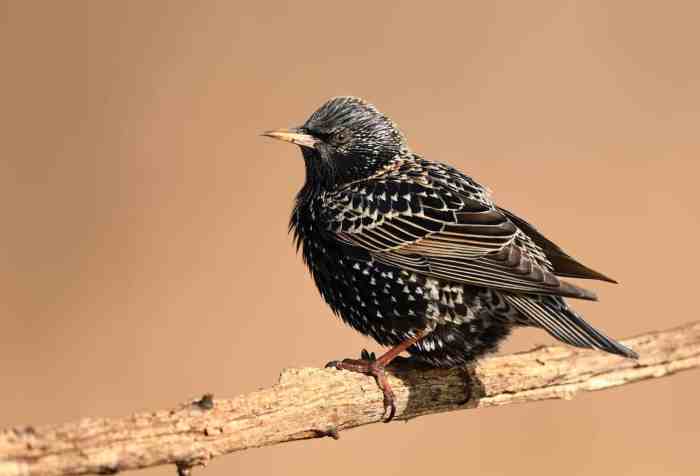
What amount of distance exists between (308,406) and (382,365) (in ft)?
2.51

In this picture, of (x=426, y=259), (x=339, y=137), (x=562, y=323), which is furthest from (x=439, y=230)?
(x=339, y=137)

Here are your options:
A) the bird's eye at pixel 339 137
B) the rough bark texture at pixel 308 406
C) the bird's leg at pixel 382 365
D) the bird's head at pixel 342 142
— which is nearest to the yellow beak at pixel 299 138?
the bird's head at pixel 342 142

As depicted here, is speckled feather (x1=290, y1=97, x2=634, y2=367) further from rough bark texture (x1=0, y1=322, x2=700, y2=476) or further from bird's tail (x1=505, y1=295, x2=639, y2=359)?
rough bark texture (x1=0, y1=322, x2=700, y2=476)

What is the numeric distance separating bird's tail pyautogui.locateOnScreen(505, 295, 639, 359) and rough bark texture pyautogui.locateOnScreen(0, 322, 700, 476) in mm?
513

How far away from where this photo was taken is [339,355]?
30.0 ft

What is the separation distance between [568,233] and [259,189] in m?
3.14

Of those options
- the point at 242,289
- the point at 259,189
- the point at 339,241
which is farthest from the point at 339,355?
the point at 339,241

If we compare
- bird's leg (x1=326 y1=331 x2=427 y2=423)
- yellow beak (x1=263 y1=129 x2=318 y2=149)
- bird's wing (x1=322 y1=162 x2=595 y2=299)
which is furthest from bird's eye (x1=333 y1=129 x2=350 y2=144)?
bird's leg (x1=326 y1=331 x2=427 y2=423)

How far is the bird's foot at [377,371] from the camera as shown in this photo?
5305 millimetres

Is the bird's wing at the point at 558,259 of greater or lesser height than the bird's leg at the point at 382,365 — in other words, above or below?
above

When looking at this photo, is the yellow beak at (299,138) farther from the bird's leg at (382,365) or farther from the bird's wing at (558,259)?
the bird's leg at (382,365)

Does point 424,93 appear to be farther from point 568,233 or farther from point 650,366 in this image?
point 650,366

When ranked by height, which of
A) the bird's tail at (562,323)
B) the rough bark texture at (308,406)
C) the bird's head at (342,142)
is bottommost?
the rough bark texture at (308,406)

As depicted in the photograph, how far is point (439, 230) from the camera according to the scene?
573 cm
